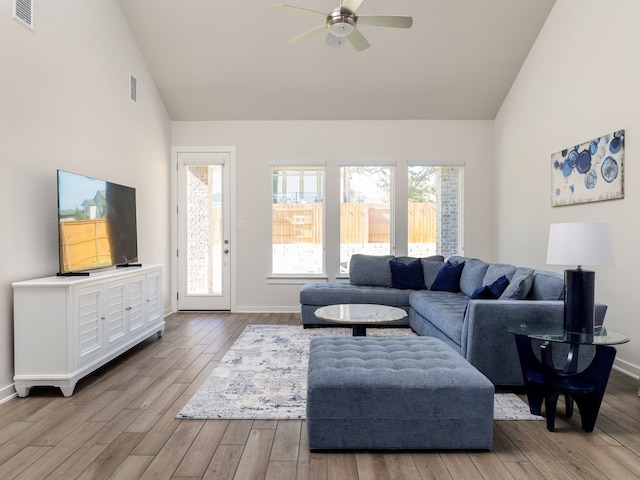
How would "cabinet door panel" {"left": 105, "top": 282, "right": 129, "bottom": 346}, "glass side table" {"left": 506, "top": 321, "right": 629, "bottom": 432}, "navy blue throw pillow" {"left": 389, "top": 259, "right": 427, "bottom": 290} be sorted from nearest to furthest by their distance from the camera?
"glass side table" {"left": 506, "top": 321, "right": 629, "bottom": 432} < "cabinet door panel" {"left": 105, "top": 282, "right": 129, "bottom": 346} < "navy blue throw pillow" {"left": 389, "top": 259, "right": 427, "bottom": 290}

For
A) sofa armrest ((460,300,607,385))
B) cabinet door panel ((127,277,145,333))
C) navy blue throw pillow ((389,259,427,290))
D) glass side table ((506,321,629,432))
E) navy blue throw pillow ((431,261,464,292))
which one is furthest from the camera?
navy blue throw pillow ((389,259,427,290))

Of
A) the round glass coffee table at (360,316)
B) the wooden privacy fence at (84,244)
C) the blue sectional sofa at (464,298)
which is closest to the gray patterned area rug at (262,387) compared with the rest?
the blue sectional sofa at (464,298)

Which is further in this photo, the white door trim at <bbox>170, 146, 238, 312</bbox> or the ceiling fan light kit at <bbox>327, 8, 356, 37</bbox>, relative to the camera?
the white door trim at <bbox>170, 146, 238, 312</bbox>

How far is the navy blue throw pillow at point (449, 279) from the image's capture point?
5035 mm

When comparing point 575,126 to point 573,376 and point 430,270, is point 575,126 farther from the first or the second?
point 573,376

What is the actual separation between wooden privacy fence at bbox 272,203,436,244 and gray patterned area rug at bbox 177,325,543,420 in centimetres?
203

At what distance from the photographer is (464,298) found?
460cm

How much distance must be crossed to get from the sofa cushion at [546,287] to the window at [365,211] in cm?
279

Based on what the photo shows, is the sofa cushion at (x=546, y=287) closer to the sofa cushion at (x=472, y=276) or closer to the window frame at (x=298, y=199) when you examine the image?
the sofa cushion at (x=472, y=276)

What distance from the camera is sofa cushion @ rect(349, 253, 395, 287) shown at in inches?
220

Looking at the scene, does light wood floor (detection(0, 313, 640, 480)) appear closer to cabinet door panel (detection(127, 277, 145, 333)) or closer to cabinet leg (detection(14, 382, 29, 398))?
cabinet leg (detection(14, 382, 29, 398))

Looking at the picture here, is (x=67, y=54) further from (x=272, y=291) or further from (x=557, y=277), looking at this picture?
(x=557, y=277)

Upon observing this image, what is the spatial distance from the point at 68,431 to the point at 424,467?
2017mm

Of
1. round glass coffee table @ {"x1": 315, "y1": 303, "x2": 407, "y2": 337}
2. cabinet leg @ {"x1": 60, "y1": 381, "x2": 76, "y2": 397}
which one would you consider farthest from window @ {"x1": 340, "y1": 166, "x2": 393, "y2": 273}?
cabinet leg @ {"x1": 60, "y1": 381, "x2": 76, "y2": 397}
